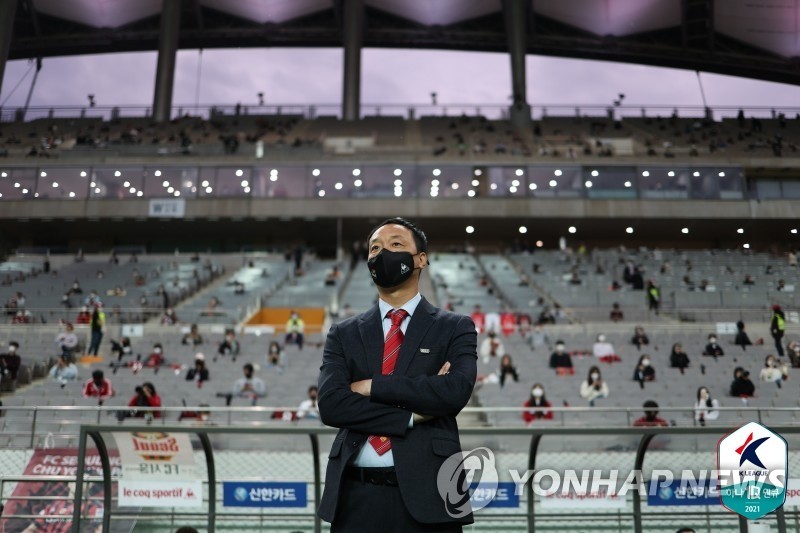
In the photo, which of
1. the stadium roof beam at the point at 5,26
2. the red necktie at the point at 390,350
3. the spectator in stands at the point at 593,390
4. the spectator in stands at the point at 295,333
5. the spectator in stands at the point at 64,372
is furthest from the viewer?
the stadium roof beam at the point at 5,26

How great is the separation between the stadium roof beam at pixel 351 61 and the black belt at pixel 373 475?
138ft

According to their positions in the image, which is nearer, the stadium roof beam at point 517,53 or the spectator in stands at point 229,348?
the spectator in stands at point 229,348

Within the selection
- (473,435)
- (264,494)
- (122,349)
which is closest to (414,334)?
(473,435)

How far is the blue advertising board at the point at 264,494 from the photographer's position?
16.1ft

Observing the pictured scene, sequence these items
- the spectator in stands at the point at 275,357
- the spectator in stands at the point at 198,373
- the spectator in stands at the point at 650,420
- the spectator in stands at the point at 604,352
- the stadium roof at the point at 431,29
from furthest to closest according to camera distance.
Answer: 1. the stadium roof at the point at 431,29
2. the spectator in stands at the point at 604,352
3. the spectator in stands at the point at 275,357
4. the spectator in stands at the point at 198,373
5. the spectator in stands at the point at 650,420

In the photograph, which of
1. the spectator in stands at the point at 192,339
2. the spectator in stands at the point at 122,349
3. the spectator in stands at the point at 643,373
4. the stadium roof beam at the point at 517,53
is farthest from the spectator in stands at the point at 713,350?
the stadium roof beam at the point at 517,53

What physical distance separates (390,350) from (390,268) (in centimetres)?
36

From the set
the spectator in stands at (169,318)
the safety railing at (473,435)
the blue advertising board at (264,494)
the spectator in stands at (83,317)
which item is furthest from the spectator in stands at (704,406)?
the spectator in stands at (83,317)

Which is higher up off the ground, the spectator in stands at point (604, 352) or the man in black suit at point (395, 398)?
the spectator in stands at point (604, 352)

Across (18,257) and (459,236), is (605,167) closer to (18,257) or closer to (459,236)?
(459,236)

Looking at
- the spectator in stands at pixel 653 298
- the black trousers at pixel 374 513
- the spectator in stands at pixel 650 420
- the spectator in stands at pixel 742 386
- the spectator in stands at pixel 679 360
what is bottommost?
the spectator in stands at pixel 650 420

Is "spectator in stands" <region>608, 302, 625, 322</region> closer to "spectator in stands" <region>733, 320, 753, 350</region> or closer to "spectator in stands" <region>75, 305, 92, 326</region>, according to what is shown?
"spectator in stands" <region>733, 320, 753, 350</region>

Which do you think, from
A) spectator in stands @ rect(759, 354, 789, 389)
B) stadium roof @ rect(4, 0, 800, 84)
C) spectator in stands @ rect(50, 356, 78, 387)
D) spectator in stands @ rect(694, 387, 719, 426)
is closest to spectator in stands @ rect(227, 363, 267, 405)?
spectator in stands @ rect(50, 356, 78, 387)

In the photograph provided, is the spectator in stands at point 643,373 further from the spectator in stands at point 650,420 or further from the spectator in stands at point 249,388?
the spectator in stands at point 249,388
